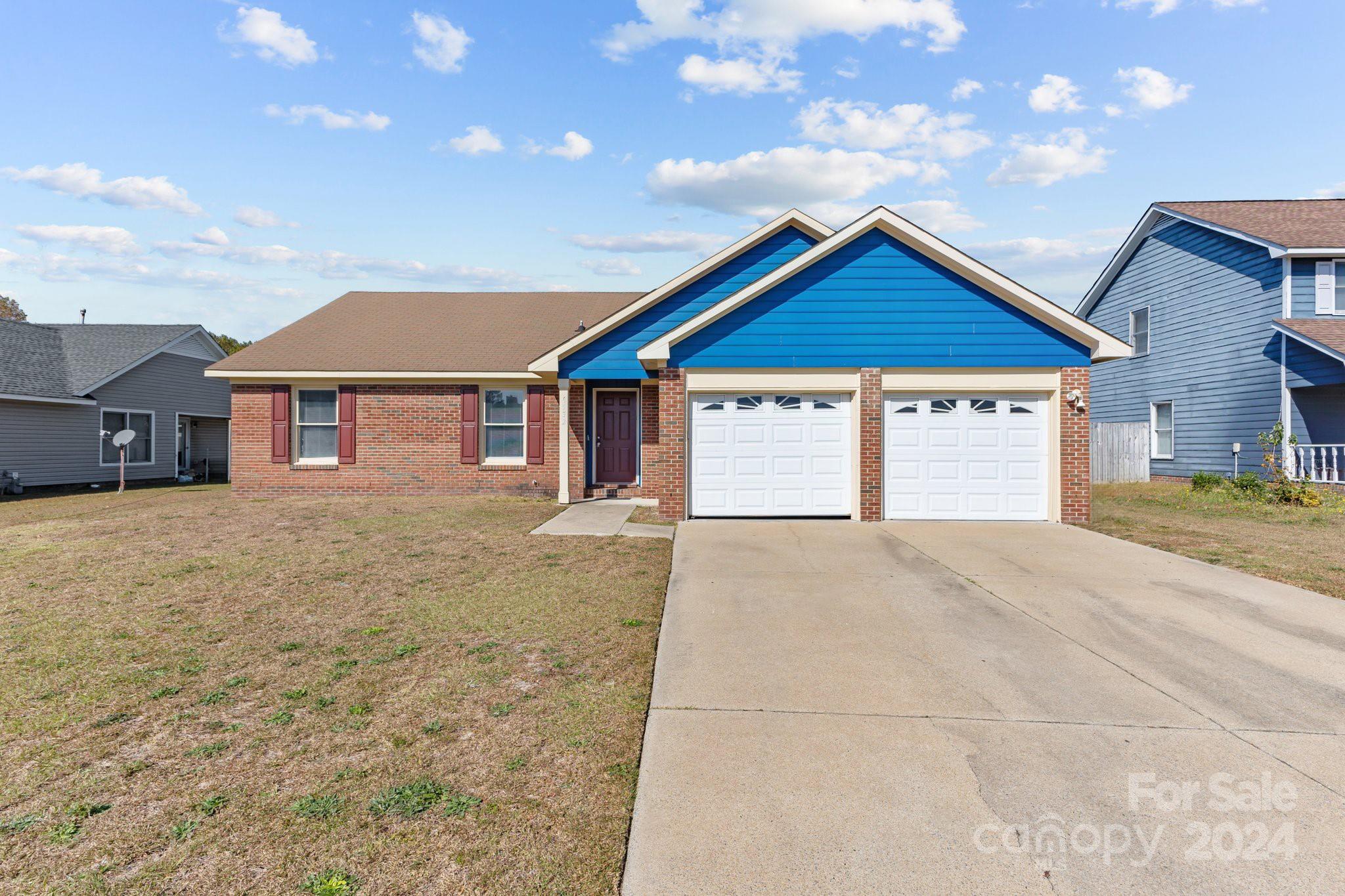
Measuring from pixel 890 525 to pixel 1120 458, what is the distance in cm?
1405

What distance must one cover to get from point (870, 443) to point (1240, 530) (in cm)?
649

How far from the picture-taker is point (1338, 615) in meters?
6.48

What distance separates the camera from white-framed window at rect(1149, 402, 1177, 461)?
20.7 metres

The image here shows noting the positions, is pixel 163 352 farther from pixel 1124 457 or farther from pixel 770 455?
pixel 1124 457

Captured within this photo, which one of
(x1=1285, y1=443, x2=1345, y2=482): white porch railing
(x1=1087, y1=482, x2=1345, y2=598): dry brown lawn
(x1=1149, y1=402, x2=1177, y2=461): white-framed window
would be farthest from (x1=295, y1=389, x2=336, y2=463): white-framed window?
(x1=1149, y1=402, x2=1177, y2=461): white-framed window

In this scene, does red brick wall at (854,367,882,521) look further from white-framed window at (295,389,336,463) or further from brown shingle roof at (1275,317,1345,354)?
white-framed window at (295,389,336,463)

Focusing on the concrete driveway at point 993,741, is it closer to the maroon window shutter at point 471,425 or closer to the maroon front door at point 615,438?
the maroon front door at point 615,438

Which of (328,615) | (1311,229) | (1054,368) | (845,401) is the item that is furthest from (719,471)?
(1311,229)

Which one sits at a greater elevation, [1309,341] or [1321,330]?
[1321,330]

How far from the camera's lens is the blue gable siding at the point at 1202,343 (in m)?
17.3

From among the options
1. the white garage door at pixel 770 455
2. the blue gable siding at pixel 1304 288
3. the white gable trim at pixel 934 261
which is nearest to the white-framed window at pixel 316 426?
the white gable trim at pixel 934 261

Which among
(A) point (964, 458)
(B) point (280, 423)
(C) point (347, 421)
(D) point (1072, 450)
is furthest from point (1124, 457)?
(B) point (280, 423)

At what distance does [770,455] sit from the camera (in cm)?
1242

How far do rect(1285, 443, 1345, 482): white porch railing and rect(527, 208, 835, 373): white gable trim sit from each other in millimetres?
12582
